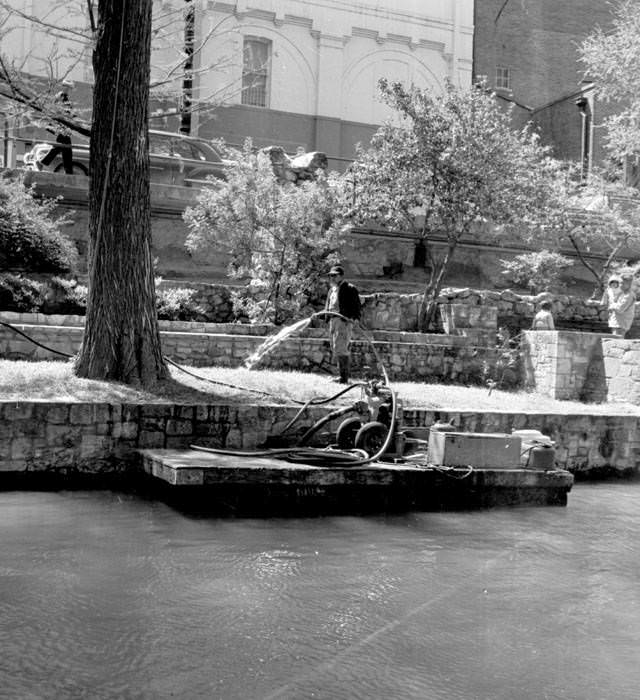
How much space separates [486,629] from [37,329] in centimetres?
916

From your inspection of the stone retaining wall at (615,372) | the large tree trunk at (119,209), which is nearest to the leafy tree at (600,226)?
the stone retaining wall at (615,372)

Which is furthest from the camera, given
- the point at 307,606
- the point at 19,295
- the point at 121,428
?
the point at 19,295

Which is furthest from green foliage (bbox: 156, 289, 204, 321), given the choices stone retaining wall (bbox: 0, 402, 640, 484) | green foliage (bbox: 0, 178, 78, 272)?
stone retaining wall (bbox: 0, 402, 640, 484)

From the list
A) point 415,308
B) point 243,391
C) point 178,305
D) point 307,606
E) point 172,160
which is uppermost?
point 172,160

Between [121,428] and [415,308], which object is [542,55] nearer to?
[415,308]

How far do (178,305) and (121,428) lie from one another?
6098 millimetres

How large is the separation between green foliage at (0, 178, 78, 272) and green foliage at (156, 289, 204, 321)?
6.16ft

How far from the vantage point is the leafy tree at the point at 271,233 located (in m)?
16.8

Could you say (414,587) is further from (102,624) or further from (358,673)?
(102,624)

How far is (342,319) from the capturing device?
13445mm

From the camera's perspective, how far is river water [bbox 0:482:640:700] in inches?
194

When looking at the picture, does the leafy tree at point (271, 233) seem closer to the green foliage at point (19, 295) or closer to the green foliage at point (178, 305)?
the green foliage at point (178, 305)

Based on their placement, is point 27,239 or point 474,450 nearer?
point 474,450

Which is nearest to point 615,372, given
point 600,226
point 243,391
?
point 243,391
